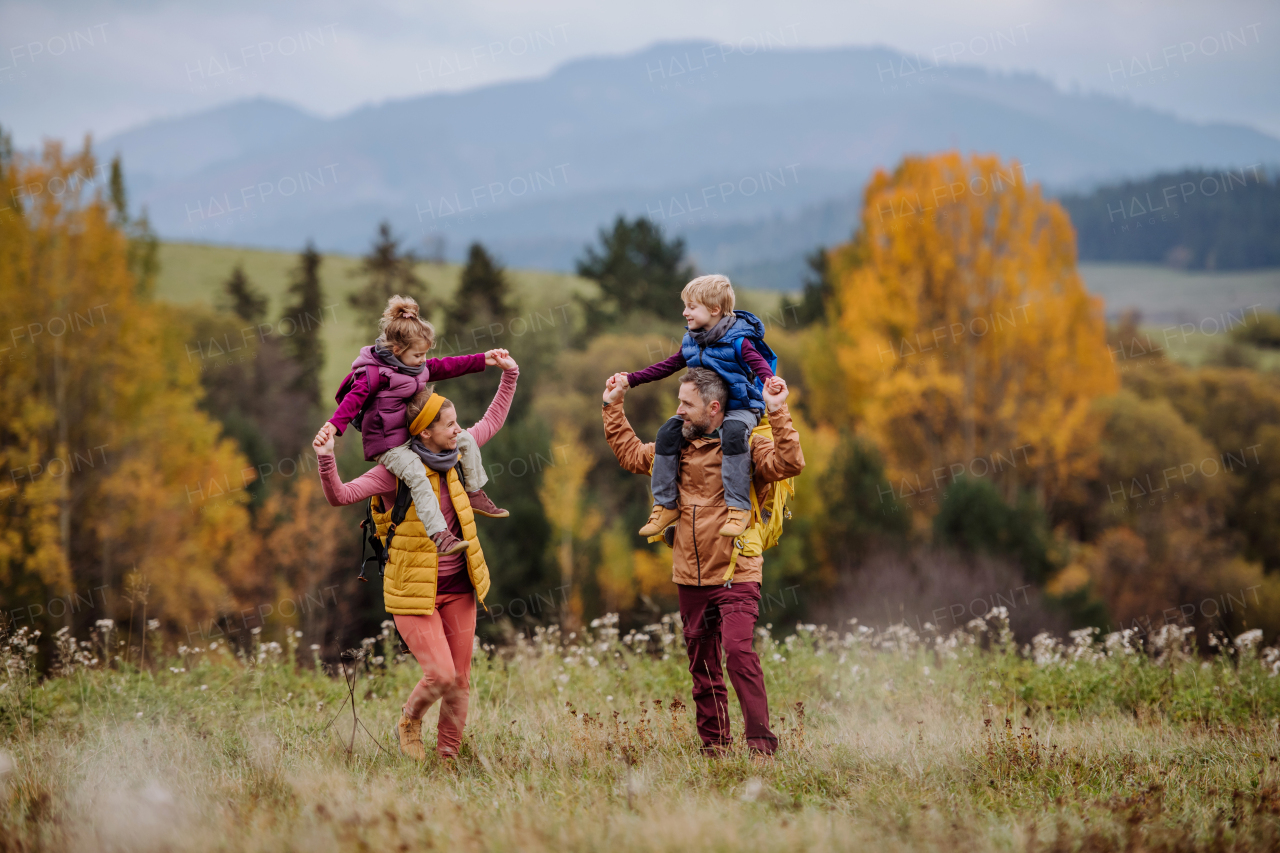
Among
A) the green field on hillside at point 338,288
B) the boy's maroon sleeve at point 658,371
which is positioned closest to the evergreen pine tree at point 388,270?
the green field on hillside at point 338,288

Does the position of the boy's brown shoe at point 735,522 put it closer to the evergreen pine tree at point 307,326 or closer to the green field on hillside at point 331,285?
the green field on hillside at point 331,285

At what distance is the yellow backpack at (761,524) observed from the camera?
4441 millimetres

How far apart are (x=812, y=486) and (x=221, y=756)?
29771mm

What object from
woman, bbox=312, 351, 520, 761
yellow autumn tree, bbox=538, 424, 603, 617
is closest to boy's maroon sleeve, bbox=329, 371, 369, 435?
woman, bbox=312, 351, 520, 761

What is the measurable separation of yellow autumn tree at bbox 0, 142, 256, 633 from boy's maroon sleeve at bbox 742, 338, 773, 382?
673 inches

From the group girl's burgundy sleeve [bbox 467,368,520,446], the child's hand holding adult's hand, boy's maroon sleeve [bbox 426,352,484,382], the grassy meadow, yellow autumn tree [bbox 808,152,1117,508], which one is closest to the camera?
the grassy meadow

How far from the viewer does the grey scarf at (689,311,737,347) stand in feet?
14.9

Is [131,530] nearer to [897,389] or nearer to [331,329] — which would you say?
[897,389]

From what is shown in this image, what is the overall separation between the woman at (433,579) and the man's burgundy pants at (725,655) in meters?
1.16

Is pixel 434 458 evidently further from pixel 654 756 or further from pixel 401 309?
pixel 654 756

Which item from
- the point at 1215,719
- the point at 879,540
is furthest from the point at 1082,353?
the point at 1215,719

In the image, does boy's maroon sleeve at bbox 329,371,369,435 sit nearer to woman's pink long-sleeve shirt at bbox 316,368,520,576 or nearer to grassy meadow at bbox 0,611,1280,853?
woman's pink long-sleeve shirt at bbox 316,368,520,576

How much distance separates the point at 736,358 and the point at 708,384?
0.21 meters

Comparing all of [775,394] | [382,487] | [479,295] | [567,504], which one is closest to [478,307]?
[479,295]
